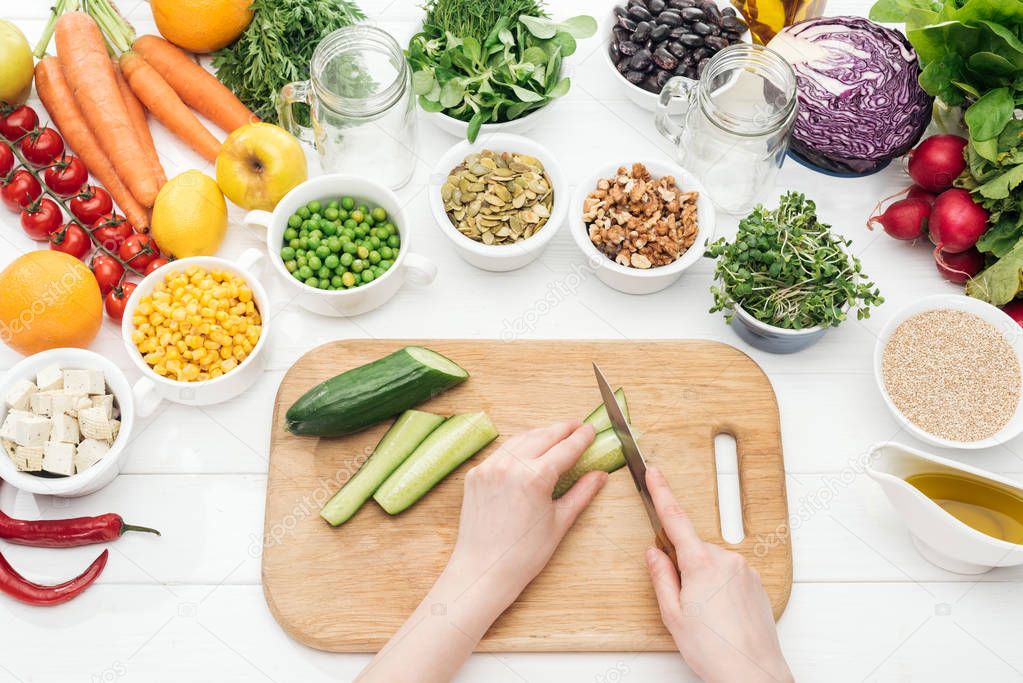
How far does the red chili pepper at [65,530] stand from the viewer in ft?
5.03

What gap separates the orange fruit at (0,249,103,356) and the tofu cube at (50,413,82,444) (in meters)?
0.18

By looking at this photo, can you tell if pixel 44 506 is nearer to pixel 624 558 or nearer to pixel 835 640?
pixel 624 558

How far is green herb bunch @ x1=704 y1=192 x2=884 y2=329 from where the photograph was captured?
1585mm

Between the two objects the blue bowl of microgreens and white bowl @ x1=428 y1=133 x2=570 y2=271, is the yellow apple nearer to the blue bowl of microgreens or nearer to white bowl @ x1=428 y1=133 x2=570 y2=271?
white bowl @ x1=428 y1=133 x2=570 y2=271

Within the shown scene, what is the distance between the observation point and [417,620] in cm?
142

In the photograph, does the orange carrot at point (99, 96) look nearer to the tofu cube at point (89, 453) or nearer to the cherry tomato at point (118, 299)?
the cherry tomato at point (118, 299)

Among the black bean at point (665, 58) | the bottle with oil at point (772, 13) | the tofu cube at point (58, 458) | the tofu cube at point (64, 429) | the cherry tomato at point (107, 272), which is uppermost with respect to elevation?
the bottle with oil at point (772, 13)

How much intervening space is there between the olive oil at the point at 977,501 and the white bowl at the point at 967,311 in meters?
0.09

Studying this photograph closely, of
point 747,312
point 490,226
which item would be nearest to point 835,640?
point 747,312

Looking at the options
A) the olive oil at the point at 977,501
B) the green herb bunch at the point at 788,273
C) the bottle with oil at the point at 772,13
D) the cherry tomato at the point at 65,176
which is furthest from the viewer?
the bottle with oil at the point at 772,13

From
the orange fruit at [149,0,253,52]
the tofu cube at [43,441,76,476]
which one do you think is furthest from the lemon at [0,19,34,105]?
the tofu cube at [43,441,76,476]

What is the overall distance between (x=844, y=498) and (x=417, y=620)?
80cm

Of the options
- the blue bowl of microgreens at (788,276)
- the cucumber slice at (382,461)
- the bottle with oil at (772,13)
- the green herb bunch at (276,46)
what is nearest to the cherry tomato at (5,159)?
the green herb bunch at (276,46)

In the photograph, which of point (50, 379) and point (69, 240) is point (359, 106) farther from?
point (50, 379)
